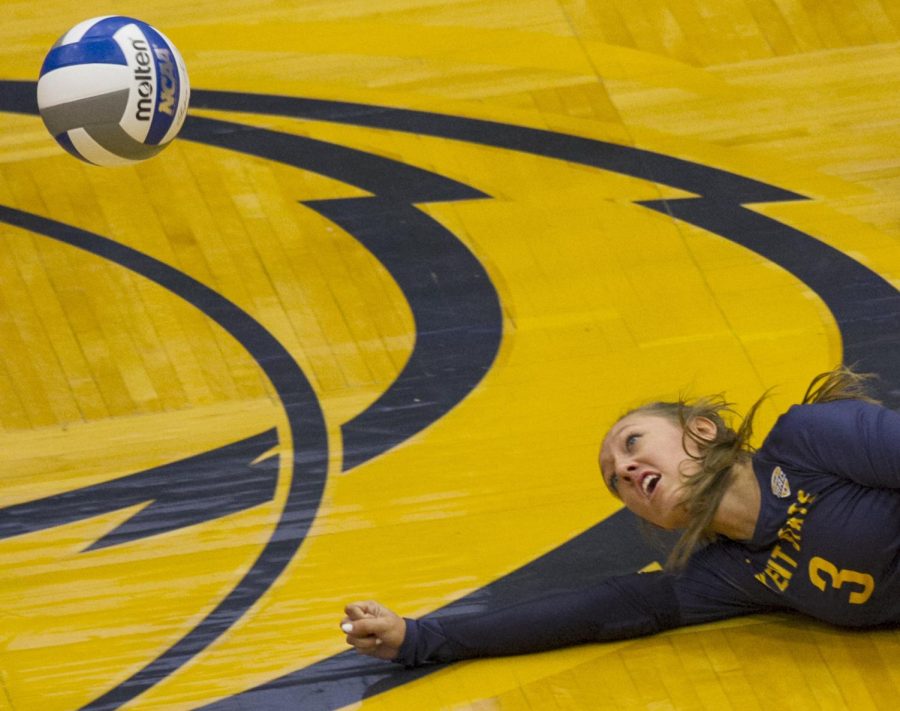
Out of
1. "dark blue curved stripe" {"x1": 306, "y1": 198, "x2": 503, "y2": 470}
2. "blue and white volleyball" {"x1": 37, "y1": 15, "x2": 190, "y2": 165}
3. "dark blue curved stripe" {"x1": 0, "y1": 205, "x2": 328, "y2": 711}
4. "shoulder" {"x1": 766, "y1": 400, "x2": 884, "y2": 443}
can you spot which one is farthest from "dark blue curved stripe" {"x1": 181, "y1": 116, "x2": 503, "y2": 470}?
"shoulder" {"x1": 766, "y1": 400, "x2": 884, "y2": 443}

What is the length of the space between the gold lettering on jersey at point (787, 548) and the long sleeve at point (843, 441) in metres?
0.09

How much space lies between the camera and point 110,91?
4.19 meters

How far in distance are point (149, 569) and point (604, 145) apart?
7.81ft

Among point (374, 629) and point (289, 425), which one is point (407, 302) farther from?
point (374, 629)

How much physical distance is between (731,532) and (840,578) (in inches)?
11.3

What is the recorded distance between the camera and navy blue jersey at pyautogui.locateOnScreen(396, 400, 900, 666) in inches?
136

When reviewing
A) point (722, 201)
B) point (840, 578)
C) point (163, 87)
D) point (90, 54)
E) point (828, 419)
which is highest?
→ point (90, 54)

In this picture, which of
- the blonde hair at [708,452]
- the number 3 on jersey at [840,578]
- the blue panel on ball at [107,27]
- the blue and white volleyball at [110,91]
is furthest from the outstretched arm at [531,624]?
the blue panel on ball at [107,27]

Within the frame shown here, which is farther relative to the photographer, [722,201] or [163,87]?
[722,201]

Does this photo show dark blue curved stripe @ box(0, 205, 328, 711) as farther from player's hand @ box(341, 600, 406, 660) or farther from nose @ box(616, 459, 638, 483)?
nose @ box(616, 459, 638, 483)

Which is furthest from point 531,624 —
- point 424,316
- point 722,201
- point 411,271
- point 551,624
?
point 722,201

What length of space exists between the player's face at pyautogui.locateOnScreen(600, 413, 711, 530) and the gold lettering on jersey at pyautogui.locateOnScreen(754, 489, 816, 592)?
9.2 inches

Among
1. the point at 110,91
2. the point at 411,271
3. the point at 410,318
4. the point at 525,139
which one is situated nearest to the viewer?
the point at 110,91

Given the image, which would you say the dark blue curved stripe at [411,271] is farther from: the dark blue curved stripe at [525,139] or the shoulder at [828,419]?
the shoulder at [828,419]
